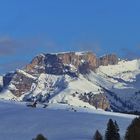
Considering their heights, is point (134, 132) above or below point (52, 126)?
below

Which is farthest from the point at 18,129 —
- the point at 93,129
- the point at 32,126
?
the point at 93,129

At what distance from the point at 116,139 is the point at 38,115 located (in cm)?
8281

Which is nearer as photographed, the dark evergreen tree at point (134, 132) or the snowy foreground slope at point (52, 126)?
the dark evergreen tree at point (134, 132)

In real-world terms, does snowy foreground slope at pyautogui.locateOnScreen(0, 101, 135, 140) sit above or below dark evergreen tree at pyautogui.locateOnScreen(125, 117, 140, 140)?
above

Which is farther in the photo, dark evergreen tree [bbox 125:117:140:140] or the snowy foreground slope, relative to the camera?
the snowy foreground slope

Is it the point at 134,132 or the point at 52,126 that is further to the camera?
the point at 52,126

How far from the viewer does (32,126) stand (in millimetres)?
171000

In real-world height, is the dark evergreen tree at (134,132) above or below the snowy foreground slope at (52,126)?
below

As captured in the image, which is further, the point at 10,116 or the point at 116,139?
the point at 10,116

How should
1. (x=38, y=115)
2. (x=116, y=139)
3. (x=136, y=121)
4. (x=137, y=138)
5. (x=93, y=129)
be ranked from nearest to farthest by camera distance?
(x=137, y=138)
(x=136, y=121)
(x=116, y=139)
(x=93, y=129)
(x=38, y=115)

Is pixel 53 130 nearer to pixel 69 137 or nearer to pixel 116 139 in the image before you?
pixel 69 137

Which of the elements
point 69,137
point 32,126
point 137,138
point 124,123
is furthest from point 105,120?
point 137,138

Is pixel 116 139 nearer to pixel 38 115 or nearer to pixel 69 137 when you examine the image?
pixel 69 137

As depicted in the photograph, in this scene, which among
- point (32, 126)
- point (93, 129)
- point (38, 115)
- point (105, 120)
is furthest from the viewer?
point (38, 115)
